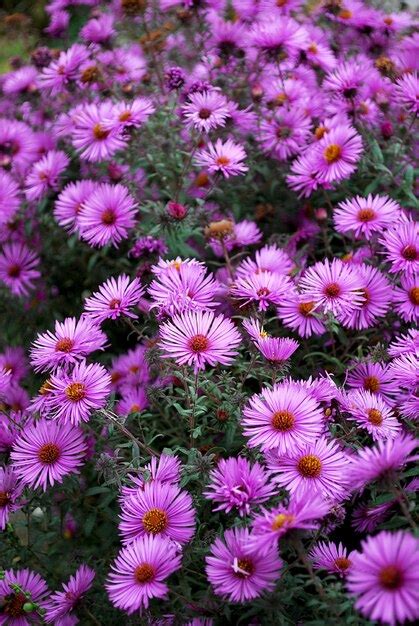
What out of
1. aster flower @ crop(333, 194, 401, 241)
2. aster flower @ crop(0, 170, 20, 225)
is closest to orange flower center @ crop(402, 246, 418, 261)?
aster flower @ crop(333, 194, 401, 241)

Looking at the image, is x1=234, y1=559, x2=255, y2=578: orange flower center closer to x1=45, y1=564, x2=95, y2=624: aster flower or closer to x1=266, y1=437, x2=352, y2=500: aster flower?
x1=266, y1=437, x2=352, y2=500: aster flower

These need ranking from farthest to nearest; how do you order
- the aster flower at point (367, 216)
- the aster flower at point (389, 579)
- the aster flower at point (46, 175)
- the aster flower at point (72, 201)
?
1. the aster flower at point (46, 175)
2. the aster flower at point (72, 201)
3. the aster flower at point (367, 216)
4. the aster flower at point (389, 579)

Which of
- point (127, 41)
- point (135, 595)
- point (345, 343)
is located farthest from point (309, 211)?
point (127, 41)

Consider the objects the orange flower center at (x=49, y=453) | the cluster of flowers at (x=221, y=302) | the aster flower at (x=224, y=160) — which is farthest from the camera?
the aster flower at (x=224, y=160)

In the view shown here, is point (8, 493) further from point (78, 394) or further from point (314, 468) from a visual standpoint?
point (314, 468)

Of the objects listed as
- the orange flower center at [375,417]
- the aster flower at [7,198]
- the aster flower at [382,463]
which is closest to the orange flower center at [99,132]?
the aster flower at [7,198]

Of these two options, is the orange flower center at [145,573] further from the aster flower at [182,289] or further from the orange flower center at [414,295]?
the orange flower center at [414,295]
